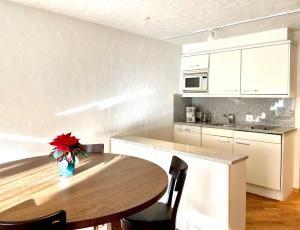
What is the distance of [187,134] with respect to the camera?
4430mm

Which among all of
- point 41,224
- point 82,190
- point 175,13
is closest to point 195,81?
point 175,13

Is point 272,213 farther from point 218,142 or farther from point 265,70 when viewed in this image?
point 265,70

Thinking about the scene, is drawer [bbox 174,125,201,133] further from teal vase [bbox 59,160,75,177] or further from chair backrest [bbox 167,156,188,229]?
teal vase [bbox 59,160,75,177]

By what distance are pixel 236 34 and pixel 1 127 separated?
3379 mm

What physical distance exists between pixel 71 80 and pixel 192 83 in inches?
87.0

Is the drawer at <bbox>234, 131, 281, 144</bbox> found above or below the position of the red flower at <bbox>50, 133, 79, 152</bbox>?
below

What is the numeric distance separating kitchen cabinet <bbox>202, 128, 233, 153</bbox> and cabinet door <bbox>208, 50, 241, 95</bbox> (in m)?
0.64

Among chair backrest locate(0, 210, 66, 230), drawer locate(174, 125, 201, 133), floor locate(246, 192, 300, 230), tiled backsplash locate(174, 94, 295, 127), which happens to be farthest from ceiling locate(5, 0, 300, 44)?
floor locate(246, 192, 300, 230)

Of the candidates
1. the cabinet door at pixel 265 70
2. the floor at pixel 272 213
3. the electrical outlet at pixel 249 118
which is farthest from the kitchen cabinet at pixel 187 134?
the floor at pixel 272 213

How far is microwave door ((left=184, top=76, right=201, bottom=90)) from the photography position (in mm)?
4410

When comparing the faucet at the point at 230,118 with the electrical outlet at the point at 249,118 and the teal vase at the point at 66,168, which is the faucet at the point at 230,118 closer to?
the electrical outlet at the point at 249,118

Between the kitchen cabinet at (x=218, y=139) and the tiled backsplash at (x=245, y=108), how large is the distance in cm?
60

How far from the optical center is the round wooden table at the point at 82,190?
1.21 metres

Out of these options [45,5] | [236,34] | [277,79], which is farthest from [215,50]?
[45,5]
